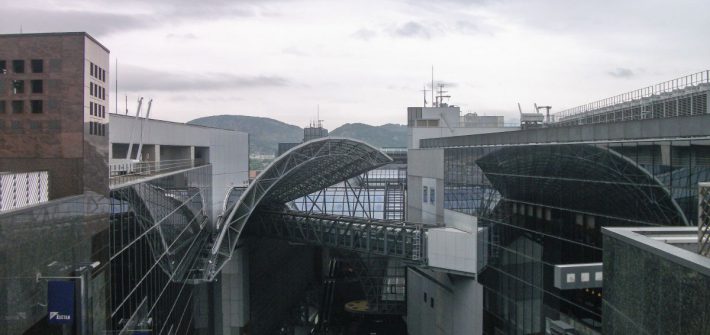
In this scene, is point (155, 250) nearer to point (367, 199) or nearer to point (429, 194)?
point (429, 194)

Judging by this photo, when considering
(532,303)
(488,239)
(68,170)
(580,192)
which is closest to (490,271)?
(488,239)

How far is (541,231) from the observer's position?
77.6 feet

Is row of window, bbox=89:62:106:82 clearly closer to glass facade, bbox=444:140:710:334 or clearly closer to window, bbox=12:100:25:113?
window, bbox=12:100:25:113

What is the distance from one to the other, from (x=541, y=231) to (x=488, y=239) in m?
5.89

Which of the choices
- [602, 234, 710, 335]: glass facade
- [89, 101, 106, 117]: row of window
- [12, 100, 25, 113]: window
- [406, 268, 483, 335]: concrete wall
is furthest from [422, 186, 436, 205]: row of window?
[12, 100, 25, 113]: window

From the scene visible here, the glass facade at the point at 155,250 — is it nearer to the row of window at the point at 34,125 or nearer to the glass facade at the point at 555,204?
the row of window at the point at 34,125

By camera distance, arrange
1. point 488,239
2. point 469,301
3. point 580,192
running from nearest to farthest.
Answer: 1. point 580,192
2. point 488,239
3. point 469,301

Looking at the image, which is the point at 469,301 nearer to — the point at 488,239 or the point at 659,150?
the point at 488,239

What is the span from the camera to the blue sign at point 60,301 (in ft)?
38.4

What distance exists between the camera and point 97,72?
1519 cm

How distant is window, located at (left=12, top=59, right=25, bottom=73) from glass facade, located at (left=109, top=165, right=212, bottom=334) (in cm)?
353

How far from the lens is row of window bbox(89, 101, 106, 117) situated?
14.8 meters

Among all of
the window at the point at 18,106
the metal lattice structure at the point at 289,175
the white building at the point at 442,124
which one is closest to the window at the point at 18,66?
the window at the point at 18,106

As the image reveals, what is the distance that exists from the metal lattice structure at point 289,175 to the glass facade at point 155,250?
2.59 meters
